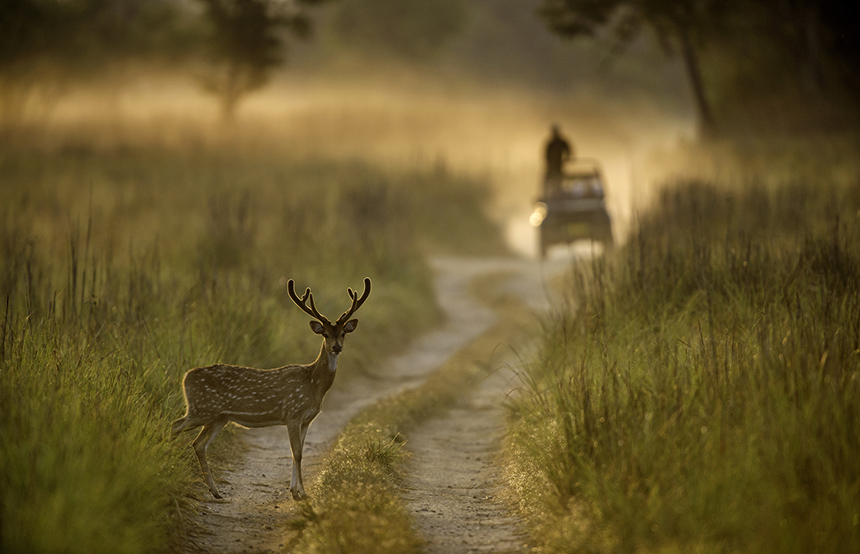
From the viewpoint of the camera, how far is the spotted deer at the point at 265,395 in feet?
24.5

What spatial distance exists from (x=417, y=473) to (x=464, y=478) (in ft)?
1.36

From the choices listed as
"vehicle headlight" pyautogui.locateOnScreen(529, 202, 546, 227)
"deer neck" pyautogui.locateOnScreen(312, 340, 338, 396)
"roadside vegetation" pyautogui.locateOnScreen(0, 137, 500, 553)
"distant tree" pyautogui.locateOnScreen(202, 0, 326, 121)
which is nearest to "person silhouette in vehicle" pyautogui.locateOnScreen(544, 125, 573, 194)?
"vehicle headlight" pyautogui.locateOnScreen(529, 202, 546, 227)

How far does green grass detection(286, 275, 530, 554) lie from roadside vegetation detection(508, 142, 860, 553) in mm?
982

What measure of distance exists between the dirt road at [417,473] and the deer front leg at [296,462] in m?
0.11

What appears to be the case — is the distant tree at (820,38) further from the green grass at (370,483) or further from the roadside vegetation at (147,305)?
the green grass at (370,483)

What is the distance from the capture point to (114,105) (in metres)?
37.2

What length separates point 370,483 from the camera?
7500mm

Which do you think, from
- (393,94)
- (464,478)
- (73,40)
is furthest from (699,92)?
(464,478)

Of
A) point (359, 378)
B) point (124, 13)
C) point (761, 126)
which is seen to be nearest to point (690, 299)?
point (359, 378)

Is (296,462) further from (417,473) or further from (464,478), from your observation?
(464,478)

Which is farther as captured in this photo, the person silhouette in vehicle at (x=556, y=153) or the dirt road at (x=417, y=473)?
the person silhouette in vehicle at (x=556, y=153)

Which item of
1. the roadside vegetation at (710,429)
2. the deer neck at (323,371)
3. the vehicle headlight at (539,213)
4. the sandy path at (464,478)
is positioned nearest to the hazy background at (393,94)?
the vehicle headlight at (539,213)

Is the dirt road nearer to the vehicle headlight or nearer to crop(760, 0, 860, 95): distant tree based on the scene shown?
the vehicle headlight

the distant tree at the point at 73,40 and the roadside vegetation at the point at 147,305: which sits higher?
the distant tree at the point at 73,40
